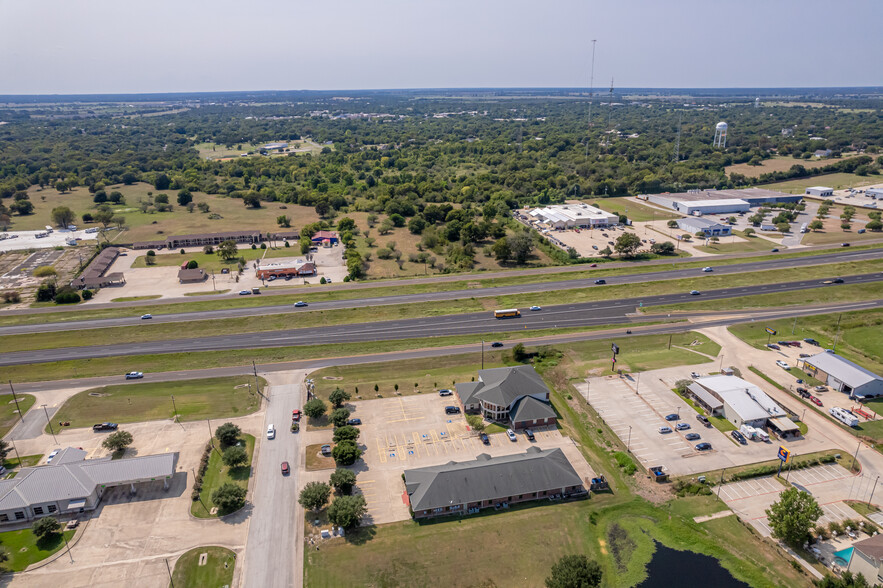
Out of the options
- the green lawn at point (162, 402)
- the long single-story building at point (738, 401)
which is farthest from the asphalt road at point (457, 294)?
the long single-story building at point (738, 401)

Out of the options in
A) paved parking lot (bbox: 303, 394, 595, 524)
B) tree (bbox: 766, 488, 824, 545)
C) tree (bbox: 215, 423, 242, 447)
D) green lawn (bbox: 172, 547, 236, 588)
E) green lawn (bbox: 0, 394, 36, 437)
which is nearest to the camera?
green lawn (bbox: 172, 547, 236, 588)

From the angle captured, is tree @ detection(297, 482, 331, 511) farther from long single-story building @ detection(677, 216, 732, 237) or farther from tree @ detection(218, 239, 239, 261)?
long single-story building @ detection(677, 216, 732, 237)

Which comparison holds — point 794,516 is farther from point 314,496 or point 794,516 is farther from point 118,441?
point 118,441

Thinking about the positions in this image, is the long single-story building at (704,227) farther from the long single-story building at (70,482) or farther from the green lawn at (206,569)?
the long single-story building at (70,482)

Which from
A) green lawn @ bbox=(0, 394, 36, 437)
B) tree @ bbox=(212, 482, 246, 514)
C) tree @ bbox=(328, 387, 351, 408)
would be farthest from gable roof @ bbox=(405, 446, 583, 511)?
green lawn @ bbox=(0, 394, 36, 437)

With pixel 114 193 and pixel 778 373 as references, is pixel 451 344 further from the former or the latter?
pixel 114 193
